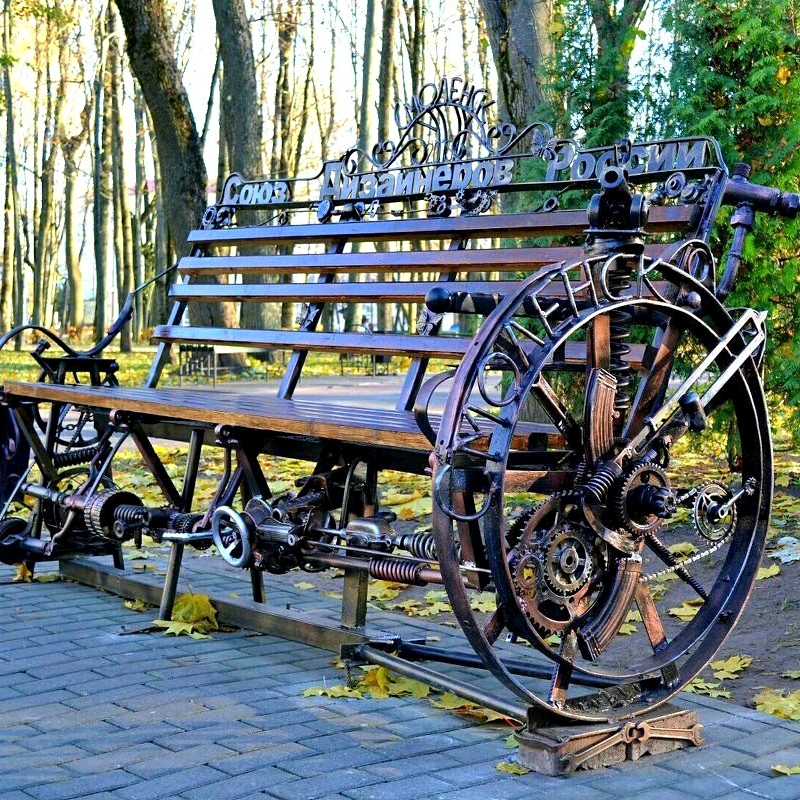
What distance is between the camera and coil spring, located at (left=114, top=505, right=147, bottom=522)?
5.39 meters

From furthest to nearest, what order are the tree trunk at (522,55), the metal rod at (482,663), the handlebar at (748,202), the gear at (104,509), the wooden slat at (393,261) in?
the tree trunk at (522,55)
the gear at (104,509)
the wooden slat at (393,261)
the handlebar at (748,202)
the metal rod at (482,663)

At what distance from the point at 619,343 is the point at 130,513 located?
262 centimetres

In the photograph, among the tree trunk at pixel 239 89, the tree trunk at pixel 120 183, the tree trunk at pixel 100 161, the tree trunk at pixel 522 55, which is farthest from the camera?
the tree trunk at pixel 120 183

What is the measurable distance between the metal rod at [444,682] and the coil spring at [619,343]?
915 millimetres

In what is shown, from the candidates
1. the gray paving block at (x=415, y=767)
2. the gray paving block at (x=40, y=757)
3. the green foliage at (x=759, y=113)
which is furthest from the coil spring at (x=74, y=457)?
the green foliage at (x=759, y=113)

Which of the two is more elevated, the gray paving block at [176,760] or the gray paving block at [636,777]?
the gray paving block at [636,777]

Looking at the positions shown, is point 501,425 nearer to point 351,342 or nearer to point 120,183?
point 351,342

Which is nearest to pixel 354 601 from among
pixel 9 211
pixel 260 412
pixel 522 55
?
pixel 260 412

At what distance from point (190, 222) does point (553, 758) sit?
13104 mm

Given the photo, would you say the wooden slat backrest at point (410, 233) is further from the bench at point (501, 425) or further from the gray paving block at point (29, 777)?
the gray paving block at point (29, 777)

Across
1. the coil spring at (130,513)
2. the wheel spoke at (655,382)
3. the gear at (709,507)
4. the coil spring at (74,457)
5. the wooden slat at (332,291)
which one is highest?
the wooden slat at (332,291)

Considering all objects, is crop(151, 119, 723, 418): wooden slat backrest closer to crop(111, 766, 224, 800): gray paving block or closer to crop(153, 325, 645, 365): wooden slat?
crop(153, 325, 645, 365): wooden slat

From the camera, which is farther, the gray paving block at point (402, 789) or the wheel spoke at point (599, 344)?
the wheel spoke at point (599, 344)

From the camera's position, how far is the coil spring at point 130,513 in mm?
5387
